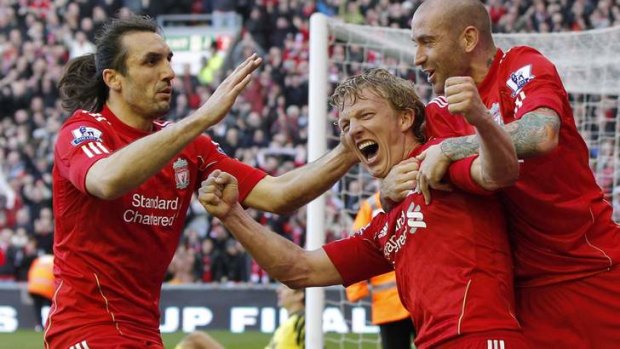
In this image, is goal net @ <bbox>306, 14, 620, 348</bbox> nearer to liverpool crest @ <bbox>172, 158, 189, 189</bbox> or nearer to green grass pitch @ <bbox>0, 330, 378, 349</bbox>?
green grass pitch @ <bbox>0, 330, 378, 349</bbox>

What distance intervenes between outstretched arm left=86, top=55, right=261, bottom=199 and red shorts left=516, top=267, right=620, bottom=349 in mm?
1502

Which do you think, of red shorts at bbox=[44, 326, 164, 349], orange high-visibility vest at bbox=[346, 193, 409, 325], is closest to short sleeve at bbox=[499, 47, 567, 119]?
red shorts at bbox=[44, 326, 164, 349]

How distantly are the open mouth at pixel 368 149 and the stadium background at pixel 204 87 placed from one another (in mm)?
8282

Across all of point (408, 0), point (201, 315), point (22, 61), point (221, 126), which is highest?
point (408, 0)

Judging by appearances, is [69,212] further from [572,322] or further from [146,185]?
[572,322]

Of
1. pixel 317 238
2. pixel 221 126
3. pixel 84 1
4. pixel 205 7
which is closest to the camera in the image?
pixel 317 238

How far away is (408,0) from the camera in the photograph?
952 inches

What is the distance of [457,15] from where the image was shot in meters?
5.04

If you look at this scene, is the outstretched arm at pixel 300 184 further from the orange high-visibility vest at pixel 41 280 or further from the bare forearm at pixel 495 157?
the orange high-visibility vest at pixel 41 280

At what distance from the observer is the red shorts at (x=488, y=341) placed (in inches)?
175

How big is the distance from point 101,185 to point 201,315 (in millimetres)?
11658

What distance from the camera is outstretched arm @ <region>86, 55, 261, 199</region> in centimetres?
486

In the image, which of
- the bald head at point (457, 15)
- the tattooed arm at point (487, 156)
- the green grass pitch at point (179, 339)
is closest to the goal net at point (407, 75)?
the green grass pitch at point (179, 339)

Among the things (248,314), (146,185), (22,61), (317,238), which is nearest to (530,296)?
(146,185)
